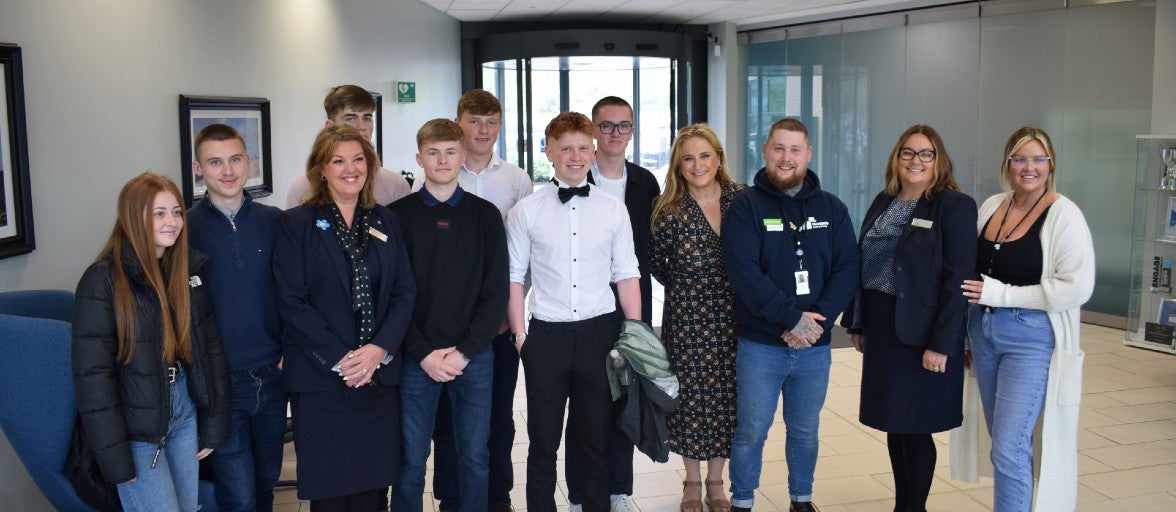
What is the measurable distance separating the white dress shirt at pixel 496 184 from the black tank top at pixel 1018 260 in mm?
1836

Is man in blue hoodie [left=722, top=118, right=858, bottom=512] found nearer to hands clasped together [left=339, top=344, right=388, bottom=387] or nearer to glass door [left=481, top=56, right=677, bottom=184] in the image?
hands clasped together [left=339, top=344, right=388, bottom=387]

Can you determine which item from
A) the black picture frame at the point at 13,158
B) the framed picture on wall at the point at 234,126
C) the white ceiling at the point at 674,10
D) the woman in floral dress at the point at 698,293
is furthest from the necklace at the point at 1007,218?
the white ceiling at the point at 674,10

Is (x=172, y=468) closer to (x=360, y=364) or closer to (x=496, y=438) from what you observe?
(x=360, y=364)

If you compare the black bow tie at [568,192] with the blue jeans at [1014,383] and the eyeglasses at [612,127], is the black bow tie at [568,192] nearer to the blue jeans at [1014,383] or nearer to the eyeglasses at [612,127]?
the eyeglasses at [612,127]

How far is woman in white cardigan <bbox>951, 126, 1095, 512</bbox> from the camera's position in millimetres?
3318

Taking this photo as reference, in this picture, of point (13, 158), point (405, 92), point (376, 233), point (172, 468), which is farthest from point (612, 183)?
point (405, 92)

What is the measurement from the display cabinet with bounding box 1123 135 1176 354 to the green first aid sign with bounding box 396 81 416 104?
6188mm

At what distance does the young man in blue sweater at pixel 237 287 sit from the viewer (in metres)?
3.05

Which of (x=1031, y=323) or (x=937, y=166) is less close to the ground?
(x=937, y=166)

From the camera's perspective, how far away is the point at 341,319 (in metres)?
3.13

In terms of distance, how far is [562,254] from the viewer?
11.6ft

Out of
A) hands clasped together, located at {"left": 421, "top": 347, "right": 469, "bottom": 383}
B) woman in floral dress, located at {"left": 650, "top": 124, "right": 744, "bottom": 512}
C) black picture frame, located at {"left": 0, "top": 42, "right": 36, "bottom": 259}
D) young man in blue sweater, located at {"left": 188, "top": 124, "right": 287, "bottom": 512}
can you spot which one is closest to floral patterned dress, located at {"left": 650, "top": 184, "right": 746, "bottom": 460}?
woman in floral dress, located at {"left": 650, "top": 124, "right": 744, "bottom": 512}

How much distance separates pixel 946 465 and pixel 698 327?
1.85 meters

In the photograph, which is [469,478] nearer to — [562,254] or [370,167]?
[562,254]
